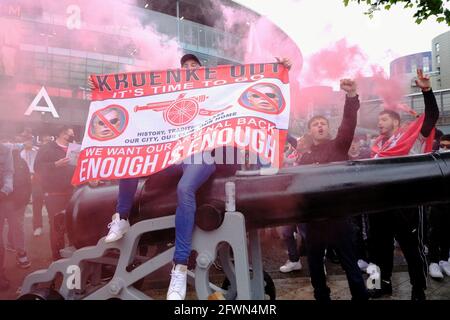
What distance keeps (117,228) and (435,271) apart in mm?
3479

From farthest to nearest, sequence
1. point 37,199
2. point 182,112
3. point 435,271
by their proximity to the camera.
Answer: point 37,199 < point 435,271 < point 182,112

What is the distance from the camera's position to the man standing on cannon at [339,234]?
2775mm

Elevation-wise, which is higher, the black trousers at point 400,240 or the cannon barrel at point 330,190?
the cannon barrel at point 330,190

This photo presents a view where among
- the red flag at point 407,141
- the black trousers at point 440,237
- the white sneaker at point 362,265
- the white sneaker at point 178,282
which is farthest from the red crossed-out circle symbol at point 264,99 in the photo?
the black trousers at point 440,237

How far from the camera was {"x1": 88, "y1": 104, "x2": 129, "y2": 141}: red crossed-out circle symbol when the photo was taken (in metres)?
2.66

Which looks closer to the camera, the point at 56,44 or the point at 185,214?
the point at 185,214

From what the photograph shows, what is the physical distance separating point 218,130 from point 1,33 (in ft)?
14.0

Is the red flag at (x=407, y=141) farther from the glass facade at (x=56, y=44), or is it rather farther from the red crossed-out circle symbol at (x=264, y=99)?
the glass facade at (x=56, y=44)

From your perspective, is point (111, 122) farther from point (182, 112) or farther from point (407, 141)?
point (407, 141)

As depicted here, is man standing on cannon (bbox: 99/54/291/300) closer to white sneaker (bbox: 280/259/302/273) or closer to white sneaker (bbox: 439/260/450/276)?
white sneaker (bbox: 280/259/302/273)

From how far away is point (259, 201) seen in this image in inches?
90.1

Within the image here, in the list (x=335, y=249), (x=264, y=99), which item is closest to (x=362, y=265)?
(x=335, y=249)

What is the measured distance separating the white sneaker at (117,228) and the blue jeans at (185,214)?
0.41 metres

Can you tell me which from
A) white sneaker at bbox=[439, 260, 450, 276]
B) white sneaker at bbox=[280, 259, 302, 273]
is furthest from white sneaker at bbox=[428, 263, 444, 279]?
white sneaker at bbox=[280, 259, 302, 273]
